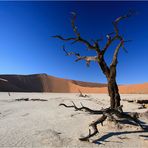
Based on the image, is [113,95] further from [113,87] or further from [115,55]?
[115,55]

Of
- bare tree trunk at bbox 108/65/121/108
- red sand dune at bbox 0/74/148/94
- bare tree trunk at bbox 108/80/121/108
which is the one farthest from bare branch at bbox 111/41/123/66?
red sand dune at bbox 0/74/148/94

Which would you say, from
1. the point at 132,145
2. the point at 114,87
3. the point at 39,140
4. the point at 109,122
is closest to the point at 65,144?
the point at 39,140

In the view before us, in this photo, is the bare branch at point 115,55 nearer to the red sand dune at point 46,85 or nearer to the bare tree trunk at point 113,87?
the bare tree trunk at point 113,87

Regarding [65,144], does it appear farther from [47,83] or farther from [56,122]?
[47,83]

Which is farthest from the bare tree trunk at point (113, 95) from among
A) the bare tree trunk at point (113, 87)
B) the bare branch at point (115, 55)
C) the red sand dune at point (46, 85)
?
the red sand dune at point (46, 85)

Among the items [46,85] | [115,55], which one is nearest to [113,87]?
[115,55]

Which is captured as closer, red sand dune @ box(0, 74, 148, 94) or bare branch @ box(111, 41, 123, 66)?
bare branch @ box(111, 41, 123, 66)

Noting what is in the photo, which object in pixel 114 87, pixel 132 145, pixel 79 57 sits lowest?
pixel 132 145

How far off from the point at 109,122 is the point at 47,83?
56.1 m

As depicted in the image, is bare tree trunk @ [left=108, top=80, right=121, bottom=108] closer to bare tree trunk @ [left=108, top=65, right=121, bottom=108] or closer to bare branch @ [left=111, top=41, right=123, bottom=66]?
bare tree trunk @ [left=108, top=65, right=121, bottom=108]

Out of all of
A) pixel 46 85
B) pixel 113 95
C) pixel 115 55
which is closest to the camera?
pixel 113 95

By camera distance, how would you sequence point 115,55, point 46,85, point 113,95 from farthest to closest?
point 46,85
point 115,55
point 113,95

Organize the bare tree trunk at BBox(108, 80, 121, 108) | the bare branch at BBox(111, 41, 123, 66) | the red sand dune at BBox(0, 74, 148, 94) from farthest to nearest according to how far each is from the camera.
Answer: the red sand dune at BBox(0, 74, 148, 94) → the bare branch at BBox(111, 41, 123, 66) → the bare tree trunk at BBox(108, 80, 121, 108)

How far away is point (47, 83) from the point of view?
63.2 meters
